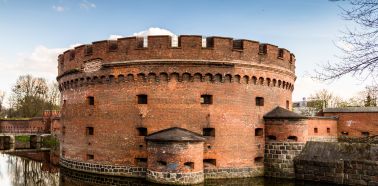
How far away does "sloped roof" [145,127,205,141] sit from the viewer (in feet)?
39.8

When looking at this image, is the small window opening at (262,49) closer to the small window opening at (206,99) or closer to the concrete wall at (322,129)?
the small window opening at (206,99)

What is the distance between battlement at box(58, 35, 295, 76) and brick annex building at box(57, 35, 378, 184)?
4 centimetres

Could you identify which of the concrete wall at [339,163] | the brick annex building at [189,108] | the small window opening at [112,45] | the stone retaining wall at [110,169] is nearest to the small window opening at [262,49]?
the brick annex building at [189,108]

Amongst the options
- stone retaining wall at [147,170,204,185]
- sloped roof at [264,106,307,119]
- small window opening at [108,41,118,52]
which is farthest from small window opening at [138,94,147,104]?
sloped roof at [264,106,307,119]

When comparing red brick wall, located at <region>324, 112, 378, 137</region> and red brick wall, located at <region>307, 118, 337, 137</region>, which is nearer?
red brick wall, located at <region>307, 118, 337, 137</region>

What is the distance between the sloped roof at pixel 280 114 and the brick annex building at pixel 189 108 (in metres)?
0.04

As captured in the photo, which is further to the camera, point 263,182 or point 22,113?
point 22,113

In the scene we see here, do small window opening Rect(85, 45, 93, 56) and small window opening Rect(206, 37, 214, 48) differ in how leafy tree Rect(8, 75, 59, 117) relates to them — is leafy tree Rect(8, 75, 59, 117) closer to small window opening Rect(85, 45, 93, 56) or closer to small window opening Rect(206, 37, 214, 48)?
small window opening Rect(85, 45, 93, 56)

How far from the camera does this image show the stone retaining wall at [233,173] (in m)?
13.4

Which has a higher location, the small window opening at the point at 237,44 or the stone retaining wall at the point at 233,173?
the small window opening at the point at 237,44

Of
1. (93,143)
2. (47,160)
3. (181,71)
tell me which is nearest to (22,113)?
(47,160)

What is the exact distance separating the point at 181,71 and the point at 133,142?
3462 millimetres

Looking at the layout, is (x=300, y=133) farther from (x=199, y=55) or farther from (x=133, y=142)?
(x=133, y=142)

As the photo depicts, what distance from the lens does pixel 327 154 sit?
1317 centimetres
